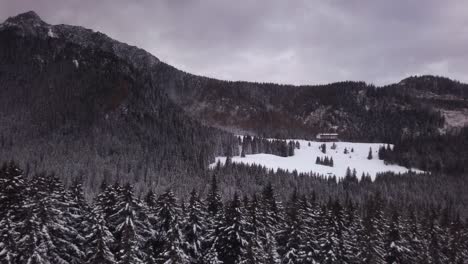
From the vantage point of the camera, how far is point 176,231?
182 ft

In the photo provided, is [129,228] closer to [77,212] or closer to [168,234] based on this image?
[168,234]

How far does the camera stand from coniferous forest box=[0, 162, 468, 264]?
46.9 m

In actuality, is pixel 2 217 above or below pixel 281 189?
above

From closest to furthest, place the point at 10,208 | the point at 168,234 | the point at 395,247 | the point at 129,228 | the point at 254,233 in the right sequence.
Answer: the point at 10,208 < the point at 129,228 < the point at 168,234 < the point at 254,233 < the point at 395,247

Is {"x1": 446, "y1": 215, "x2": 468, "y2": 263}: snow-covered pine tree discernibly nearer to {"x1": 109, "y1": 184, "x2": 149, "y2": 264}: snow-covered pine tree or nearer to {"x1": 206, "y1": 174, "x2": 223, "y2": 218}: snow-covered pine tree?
{"x1": 206, "y1": 174, "x2": 223, "y2": 218}: snow-covered pine tree

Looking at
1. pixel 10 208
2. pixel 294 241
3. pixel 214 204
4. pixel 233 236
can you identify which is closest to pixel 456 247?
pixel 294 241

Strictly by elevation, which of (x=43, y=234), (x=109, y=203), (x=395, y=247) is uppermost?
(x=109, y=203)

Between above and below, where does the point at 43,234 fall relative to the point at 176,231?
above

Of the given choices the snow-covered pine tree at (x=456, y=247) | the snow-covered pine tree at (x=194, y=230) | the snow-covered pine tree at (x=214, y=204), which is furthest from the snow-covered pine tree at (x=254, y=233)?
the snow-covered pine tree at (x=456, y=247)

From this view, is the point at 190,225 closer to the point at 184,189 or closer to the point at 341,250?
the point at 341,250

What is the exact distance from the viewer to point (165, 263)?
52094 mm

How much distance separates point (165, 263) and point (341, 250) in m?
27.1

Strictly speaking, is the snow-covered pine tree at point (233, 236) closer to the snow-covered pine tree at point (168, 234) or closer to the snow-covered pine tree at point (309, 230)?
the snow-covered pine tree at point (168, 234)

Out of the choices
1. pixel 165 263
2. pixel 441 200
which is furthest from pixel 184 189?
pixel 165 263
